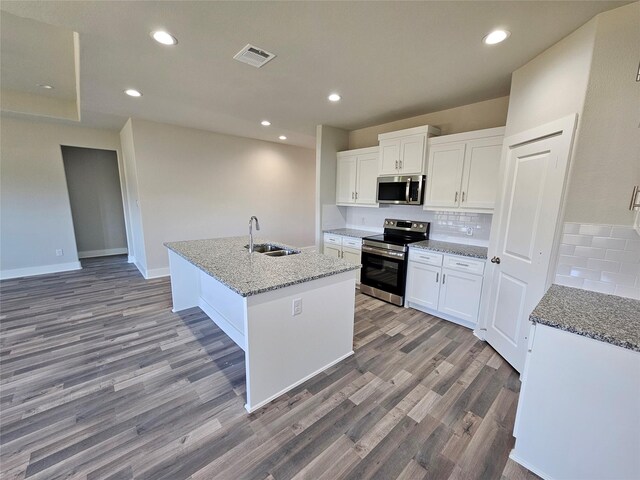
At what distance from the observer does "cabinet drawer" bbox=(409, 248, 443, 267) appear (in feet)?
10.2

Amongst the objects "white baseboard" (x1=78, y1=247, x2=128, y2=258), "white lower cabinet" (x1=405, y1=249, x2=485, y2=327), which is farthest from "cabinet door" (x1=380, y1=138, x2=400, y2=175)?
"white baseboard" (x1=78, y1=247, x2=128, y2=258)

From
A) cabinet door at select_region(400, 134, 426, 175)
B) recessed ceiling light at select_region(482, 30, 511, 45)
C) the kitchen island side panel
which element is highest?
recessed ceiling light at select_region(482, 30, 511, 45)

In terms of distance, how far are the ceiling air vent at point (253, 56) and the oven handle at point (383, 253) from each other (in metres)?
2.52

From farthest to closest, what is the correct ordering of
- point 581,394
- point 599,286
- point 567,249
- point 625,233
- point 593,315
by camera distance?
1. point 567,249
2. point 599,286
3. point 625,233
4. point 593,315
5. point 581,394

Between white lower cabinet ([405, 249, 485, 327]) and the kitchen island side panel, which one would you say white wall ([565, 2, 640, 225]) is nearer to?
white lower cabinet ([405, 249, 485, 327])

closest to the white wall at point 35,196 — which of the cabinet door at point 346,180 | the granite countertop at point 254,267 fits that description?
the granite countertop at point 254,267

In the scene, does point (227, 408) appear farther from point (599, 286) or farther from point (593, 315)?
point (599, 286)

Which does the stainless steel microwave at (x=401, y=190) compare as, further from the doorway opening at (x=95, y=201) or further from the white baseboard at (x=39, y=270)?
the doorway opening at (x=95, y=201)

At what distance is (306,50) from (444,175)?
6.98 feet

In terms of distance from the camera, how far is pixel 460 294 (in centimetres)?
298

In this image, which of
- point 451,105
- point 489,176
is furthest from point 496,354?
point 451,105

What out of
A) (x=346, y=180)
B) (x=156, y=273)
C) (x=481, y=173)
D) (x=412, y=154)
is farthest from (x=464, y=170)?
(x=156, y=273)

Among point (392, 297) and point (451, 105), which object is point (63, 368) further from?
point (451, 105)

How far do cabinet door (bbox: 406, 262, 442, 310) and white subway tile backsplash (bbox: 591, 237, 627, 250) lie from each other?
1.47 meters
